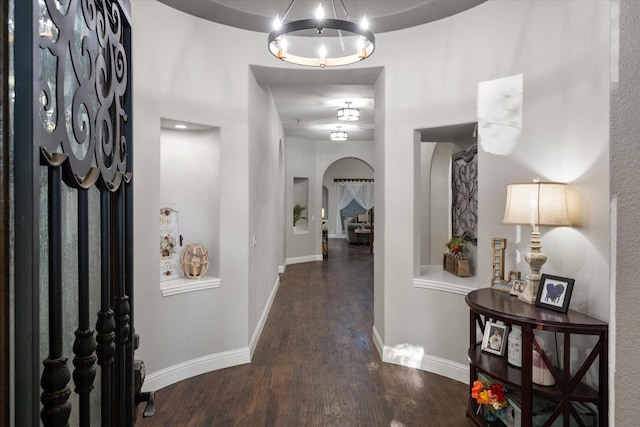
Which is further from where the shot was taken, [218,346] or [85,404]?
[218,346]

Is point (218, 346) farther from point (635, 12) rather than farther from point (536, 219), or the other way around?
point (635, 12)

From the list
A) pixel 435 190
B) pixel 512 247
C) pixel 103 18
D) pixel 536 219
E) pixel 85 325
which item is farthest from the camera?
pixel 435 190

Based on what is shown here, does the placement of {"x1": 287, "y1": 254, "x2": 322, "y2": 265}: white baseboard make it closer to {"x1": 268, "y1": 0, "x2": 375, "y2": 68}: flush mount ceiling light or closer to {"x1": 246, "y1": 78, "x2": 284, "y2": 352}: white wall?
{"x1": 246, "y1": 78, "x2": 284, "y2": 352}: white wall

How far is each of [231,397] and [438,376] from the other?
5.79 feet

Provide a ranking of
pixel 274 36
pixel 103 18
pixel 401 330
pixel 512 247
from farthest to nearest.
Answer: pixel 401 330, pixel 512 247, pixel 274 36, pixel 103 18

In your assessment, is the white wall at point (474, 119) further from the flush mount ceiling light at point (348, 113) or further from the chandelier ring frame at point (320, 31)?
the flush mount ceiling light at point (348, 113)

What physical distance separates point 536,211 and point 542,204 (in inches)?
2.1

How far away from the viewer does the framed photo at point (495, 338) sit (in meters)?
2.57

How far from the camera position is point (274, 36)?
2564 millimetres

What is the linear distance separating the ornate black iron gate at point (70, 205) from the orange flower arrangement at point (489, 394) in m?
2.13

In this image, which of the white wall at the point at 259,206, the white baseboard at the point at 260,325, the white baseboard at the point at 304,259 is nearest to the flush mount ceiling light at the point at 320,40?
the white wall at the point at 259,206

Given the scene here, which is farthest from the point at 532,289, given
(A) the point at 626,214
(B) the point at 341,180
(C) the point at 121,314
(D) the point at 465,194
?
(B) the point at 341,180

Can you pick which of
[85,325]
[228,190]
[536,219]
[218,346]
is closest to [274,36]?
[228,190]

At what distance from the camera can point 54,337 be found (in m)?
0.78
